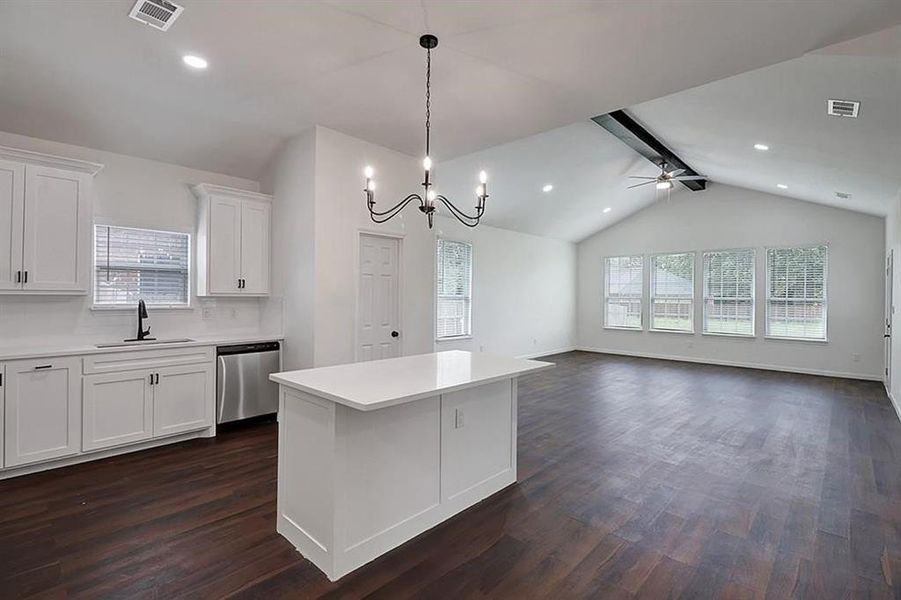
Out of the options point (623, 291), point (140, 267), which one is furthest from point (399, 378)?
point (623, 291)

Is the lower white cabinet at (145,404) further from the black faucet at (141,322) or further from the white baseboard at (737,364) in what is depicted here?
the white baseboard at (737,364)

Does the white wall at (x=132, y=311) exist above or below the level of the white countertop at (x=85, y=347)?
above

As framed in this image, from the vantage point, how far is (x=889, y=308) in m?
6.45

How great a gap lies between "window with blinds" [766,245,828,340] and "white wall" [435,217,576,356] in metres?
3.98

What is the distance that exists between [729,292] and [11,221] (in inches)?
413

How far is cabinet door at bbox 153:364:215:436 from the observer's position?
12.7 ft

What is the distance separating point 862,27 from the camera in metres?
2.57

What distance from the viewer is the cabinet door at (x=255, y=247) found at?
4.67m

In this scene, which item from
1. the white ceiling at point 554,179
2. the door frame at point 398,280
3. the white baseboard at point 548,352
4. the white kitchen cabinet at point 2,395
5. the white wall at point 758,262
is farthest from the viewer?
the white baseboard at point 548,352

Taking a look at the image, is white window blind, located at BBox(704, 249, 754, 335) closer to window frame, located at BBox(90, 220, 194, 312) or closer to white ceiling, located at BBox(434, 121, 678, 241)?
white ceiling, located at BBox(434, 121, 678, 241)

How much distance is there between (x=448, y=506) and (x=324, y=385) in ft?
3.73

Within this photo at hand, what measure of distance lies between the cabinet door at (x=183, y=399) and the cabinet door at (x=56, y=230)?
1.03 meters

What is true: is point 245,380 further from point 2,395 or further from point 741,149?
point 741,149

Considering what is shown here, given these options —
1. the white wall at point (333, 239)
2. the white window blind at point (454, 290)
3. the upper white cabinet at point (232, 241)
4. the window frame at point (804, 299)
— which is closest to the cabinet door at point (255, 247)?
the upper white cabinet at point (232, 241)
